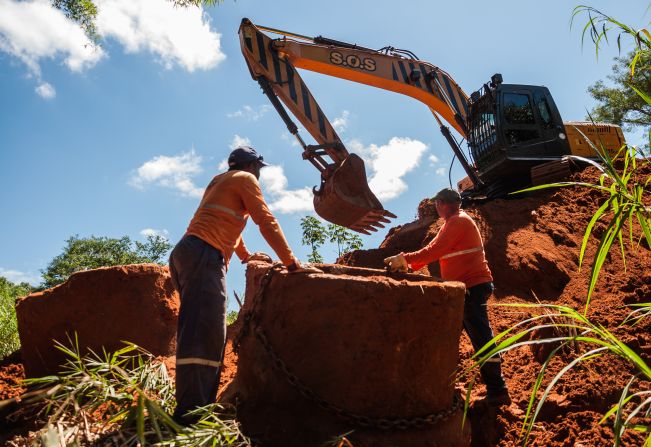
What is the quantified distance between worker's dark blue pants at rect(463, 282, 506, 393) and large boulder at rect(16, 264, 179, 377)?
3143mm

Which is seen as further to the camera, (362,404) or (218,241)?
(218,241)

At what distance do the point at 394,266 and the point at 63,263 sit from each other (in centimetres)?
2537

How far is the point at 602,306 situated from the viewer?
16.0 feet

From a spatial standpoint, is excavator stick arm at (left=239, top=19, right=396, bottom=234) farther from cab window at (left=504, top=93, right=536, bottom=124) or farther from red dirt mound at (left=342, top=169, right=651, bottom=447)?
cab window at (left=504, top=93, right=536, bottom=124)

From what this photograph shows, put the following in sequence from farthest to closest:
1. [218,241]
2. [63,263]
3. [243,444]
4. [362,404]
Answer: [63,263], [218,241], [362,404], [243,444]

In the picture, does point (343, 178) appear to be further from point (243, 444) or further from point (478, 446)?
point (243, 444)

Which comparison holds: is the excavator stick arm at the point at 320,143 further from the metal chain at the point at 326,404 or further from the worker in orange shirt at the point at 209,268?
the metal chain at the point at 326,404

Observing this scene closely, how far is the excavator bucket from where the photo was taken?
249 inches

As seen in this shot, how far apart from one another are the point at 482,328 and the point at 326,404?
63.0 inches

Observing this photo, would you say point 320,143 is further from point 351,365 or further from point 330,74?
point 351,365

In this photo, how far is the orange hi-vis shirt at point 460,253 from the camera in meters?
3.62

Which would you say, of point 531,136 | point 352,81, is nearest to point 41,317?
point 352,81

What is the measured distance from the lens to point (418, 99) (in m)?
8.74

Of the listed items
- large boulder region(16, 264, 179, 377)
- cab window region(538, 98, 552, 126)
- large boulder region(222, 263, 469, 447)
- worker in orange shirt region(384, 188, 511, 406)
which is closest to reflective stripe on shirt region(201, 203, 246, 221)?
large boulder region(222, 263, 469, 447)
